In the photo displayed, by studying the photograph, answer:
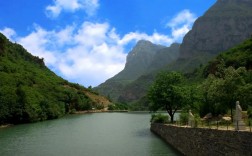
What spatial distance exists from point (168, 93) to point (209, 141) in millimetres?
33743

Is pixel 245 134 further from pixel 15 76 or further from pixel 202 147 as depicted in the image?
pixel 15 76

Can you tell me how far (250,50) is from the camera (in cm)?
11169

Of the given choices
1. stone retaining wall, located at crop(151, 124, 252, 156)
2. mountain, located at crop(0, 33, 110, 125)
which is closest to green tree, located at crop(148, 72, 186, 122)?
stone retaining wall, located at crop(151, 124, 252, 156)

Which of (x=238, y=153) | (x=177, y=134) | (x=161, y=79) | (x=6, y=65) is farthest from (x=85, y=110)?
(x=238, y=153)

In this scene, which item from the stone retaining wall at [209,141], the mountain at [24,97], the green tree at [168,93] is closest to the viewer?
the stone retaining wall at [209,141]

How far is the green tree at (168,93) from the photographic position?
59438 millimetres

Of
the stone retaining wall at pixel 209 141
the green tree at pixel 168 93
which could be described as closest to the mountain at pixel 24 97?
the green tree at pixel 168 93

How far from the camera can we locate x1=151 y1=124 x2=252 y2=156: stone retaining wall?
20.2 metres

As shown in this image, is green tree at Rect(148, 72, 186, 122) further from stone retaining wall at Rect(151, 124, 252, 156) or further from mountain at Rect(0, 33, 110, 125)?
mountain at Rect(0, 33, 110, 125)

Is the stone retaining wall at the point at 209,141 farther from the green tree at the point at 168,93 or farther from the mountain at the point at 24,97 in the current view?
the mountain at the point at 24,97

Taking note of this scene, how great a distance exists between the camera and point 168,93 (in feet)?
197

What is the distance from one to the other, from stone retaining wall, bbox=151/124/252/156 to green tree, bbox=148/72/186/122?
1632 cm

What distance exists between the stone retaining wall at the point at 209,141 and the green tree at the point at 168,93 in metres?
16.3

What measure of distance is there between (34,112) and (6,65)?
121ft
